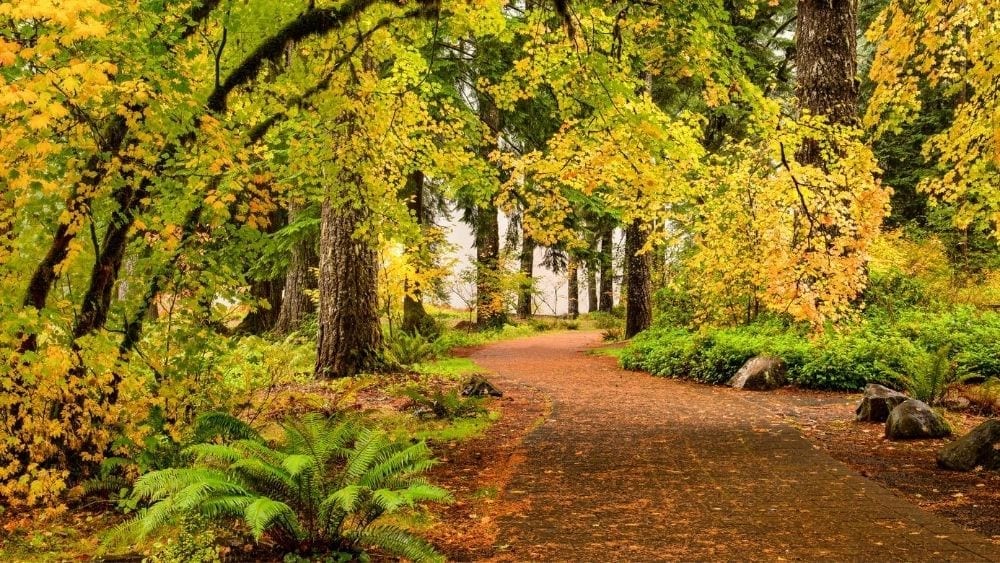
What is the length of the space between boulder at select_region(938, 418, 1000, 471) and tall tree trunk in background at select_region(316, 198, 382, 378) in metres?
7.53

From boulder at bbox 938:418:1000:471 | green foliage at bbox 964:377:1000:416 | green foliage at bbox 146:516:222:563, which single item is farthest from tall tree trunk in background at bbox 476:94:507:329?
green foliage at bbox 146:516:222:563

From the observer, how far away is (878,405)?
7250 millimetres

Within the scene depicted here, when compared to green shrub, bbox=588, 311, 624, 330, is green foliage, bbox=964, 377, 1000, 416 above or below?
below

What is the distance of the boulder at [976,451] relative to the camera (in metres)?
5.34

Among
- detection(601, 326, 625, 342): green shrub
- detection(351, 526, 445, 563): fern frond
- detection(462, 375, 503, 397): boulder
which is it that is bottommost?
detection(351, 526, 445, 563): fern frond

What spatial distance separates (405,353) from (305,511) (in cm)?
931

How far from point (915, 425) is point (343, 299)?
24.9ft

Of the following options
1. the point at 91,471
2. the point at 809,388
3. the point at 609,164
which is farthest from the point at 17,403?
the point at 809,388

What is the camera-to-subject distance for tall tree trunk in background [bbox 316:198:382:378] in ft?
33.0

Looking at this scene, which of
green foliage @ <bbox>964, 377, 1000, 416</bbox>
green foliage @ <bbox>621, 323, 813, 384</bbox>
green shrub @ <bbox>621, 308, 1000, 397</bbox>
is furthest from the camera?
green foliage @ <bbox>621, 323, 813, 384</bbox>

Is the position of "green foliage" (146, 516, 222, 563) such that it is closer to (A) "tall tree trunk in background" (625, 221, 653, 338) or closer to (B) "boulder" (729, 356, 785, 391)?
(B) "boulder" (729, 356, 785, 391)

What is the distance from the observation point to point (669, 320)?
15312mm

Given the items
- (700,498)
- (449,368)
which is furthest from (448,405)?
(449,368)

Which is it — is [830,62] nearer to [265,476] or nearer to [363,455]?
[363,455]
